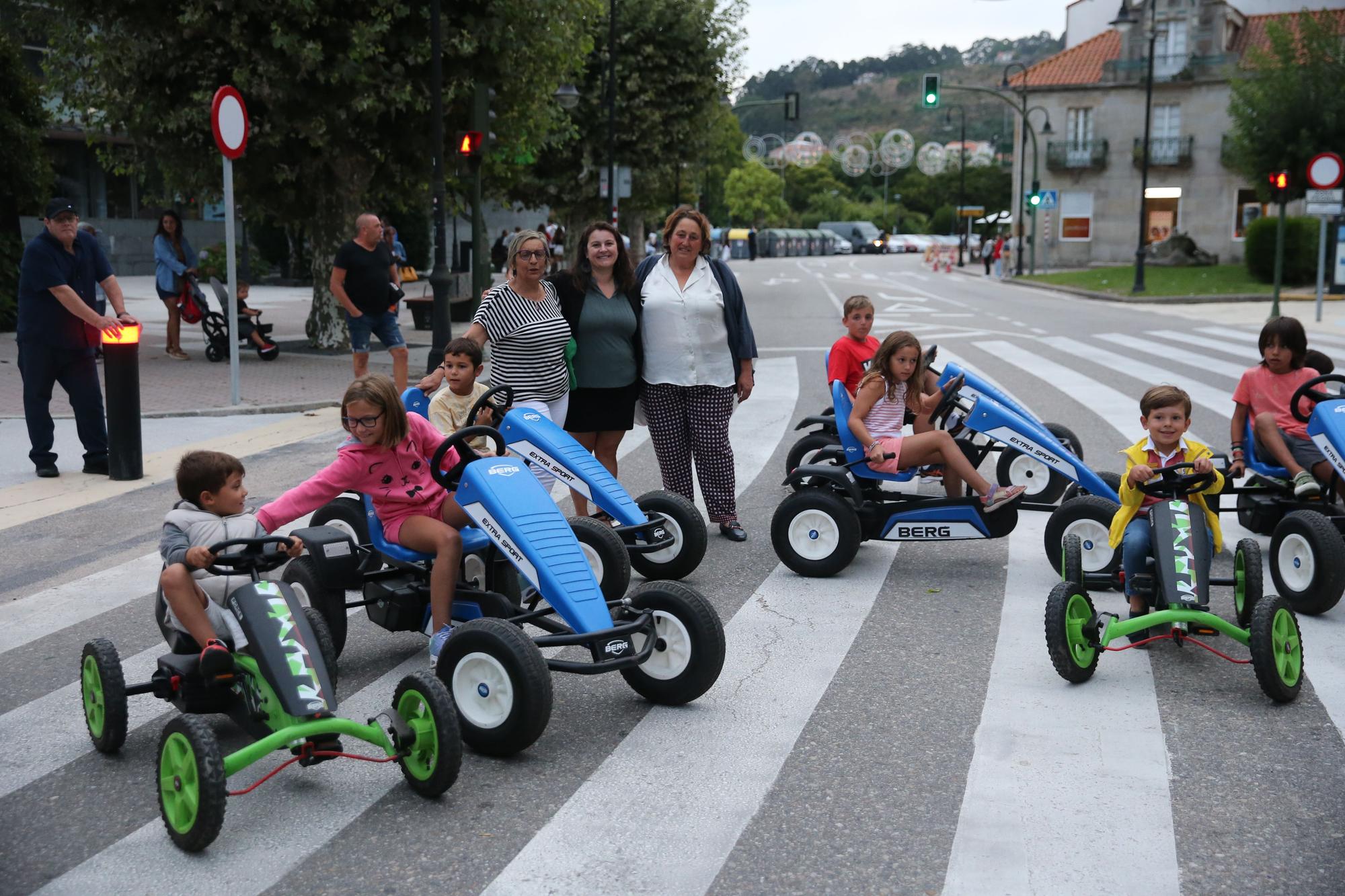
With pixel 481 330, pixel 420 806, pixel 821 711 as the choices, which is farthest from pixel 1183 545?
pixel 481 330

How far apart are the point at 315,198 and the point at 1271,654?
1506 cm

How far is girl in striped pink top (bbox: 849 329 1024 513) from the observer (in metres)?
6.68

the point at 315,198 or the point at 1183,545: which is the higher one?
the point at 315,198

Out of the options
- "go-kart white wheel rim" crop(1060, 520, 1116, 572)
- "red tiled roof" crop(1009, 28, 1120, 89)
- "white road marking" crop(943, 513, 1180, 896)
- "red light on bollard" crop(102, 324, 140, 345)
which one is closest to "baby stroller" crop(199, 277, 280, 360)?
"red light on bollard" crop(102, 324, 140, 345)

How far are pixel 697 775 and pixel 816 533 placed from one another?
2.65 metres

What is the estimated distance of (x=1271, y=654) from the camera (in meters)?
4.61

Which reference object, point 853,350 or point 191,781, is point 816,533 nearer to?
point 853,350

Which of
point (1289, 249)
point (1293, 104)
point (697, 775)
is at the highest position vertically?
point (1293, 104)

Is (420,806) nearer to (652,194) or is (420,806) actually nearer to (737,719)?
(737,719)

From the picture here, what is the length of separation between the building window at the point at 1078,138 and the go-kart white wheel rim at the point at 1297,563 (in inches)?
2141

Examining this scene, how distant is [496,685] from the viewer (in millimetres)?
4230

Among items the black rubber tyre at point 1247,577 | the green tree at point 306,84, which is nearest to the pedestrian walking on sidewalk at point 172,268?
the green tree at point 306,84

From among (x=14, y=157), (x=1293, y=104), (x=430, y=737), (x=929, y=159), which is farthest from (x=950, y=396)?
(x=929, y=159)

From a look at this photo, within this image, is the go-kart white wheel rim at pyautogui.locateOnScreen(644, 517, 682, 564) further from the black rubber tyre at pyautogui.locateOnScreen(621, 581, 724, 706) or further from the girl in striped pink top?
the black rubber tyre at pyautogui.locateOnScreen(621, 581, 724, 706)
